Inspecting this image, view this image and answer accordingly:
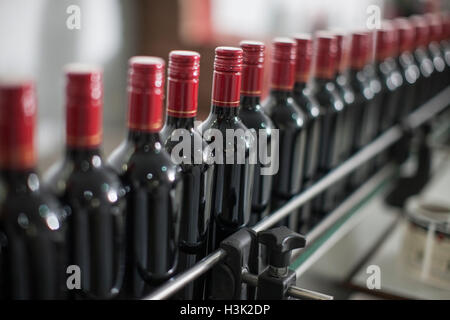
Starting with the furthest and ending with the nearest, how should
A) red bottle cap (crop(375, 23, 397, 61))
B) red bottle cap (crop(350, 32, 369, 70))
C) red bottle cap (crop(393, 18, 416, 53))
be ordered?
red bottle cap (crop(393, 18, 416, 53)), red bottle cap (crop(375, 23, 397, 61)), red bottle cap (crop(350, 32, 369, 70))

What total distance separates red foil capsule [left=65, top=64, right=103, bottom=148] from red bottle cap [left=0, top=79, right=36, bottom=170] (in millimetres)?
50

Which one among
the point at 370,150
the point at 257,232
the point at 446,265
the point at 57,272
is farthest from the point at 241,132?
the point at 446,265

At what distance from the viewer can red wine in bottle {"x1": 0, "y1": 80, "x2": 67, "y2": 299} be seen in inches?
15.9

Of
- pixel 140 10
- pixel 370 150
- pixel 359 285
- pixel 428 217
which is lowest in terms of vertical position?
pixel 359 285

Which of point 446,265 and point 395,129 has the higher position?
point 395,129

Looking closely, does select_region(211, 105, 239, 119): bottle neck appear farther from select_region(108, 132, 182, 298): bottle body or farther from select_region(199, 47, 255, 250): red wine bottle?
select_region(108, 132, 182, 298): bottle body

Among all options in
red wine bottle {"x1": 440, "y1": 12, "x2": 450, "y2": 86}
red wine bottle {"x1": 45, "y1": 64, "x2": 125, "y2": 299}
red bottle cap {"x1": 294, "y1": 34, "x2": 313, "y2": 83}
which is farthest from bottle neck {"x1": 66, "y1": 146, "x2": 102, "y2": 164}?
red wine bottle {"x1": 440, "y1": 12, "x2": 450, "y2": 86}

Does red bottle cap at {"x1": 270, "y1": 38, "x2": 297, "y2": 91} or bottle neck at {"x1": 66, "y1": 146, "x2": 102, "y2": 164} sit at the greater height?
red bottle cap at {"x1": 270, "y1": 38, "x2": 297, "y2": 91}

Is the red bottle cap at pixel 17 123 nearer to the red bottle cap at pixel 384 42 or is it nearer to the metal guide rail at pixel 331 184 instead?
the metal guide rail at pixel 331 184

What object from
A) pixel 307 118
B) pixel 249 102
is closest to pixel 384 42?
pixel 307 118

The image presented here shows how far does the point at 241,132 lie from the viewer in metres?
0.67

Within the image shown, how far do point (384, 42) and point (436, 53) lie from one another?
0.58m

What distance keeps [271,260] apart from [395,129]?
2.58ft

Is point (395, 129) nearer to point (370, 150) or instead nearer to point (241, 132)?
point (370, 150)
